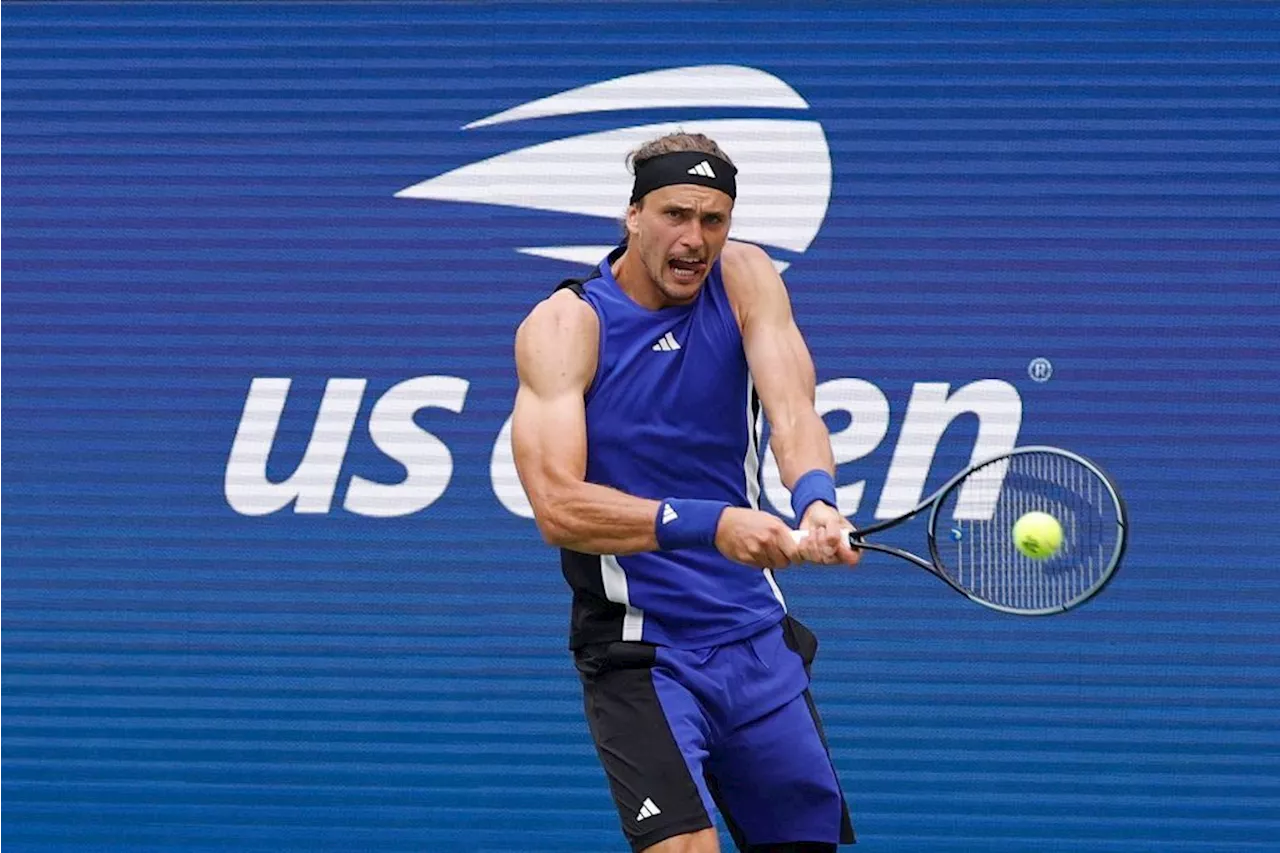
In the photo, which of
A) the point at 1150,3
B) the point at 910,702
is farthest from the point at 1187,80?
the point at 910,702

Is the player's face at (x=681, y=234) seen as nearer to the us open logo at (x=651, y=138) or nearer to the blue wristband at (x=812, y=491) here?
the blue wristband at (x=812, y=491)

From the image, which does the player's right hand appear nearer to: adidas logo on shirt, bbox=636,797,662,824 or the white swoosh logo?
adidas logo on shirt, bbox=636,797,662,824

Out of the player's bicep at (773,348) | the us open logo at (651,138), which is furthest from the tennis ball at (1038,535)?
the us open logo at (651,138)

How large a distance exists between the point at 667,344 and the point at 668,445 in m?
0.23

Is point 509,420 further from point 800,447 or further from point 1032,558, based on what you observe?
point 1032,558

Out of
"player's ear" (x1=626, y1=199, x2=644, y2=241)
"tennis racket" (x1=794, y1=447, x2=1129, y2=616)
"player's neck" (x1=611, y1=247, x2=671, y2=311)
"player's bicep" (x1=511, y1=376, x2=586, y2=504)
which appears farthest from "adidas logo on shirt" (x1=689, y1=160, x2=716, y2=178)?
"tennis racket" (x1=794, y1=447, x2=1129, y2=616)

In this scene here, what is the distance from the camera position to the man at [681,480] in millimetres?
4703

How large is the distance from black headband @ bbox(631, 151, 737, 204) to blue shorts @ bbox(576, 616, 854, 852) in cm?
106

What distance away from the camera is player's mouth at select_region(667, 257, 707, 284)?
15.6 ft

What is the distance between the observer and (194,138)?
23.2 ft

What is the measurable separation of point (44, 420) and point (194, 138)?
1.09 metres

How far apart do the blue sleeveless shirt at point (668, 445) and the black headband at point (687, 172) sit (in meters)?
0.27

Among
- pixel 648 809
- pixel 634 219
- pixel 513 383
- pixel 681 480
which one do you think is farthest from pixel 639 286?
pixel 513 383

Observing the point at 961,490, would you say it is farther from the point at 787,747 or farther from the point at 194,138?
the point at 194,138
